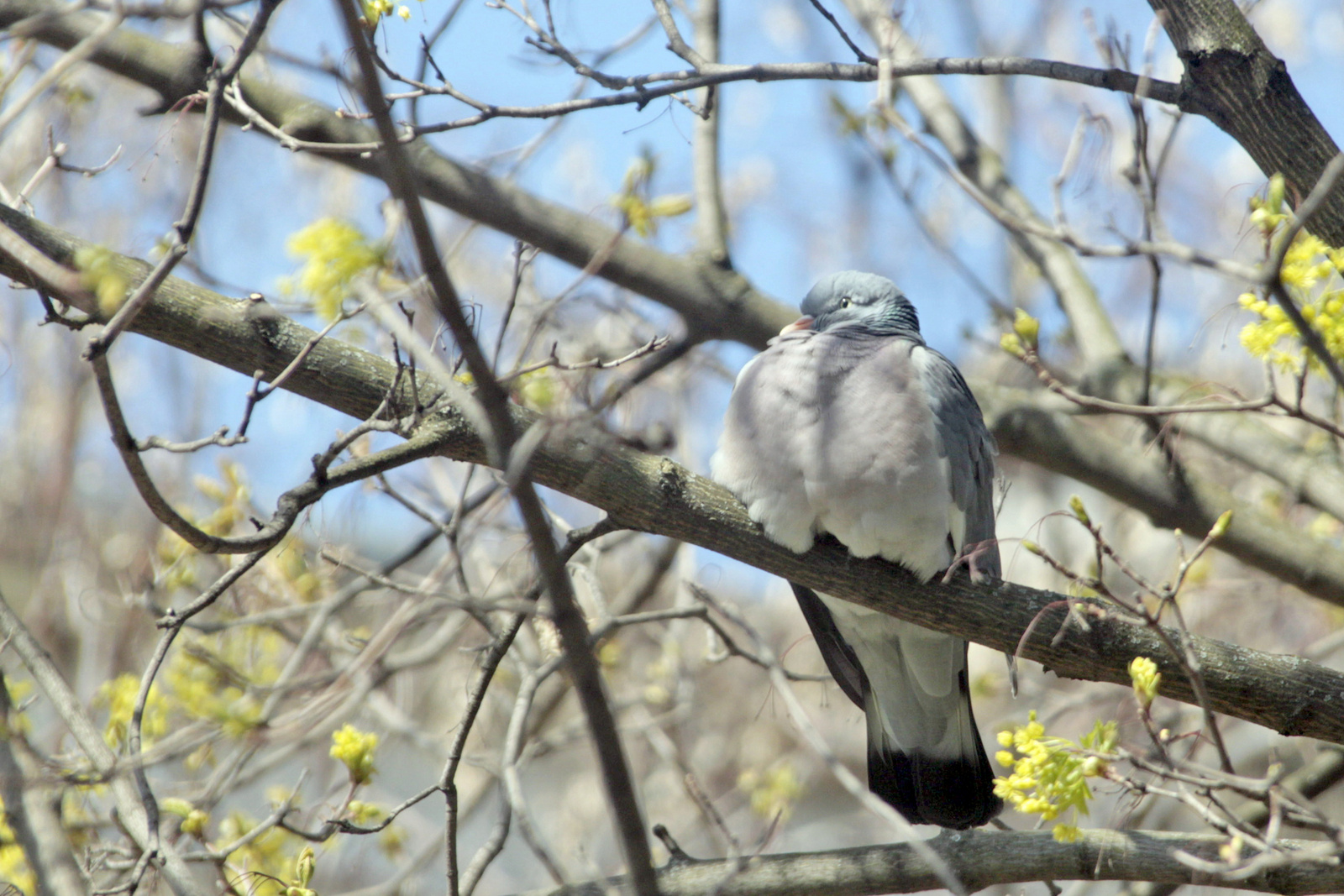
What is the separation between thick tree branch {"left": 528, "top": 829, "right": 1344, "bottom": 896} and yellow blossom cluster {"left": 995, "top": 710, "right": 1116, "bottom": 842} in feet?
1.92

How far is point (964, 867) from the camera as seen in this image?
2.77 meters

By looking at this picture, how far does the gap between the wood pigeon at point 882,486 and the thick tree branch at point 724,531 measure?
0.34ft

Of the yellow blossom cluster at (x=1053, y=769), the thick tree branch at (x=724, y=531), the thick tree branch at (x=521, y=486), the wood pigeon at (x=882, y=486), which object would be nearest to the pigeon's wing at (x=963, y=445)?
the wood pigeon at (x=882, y=486)

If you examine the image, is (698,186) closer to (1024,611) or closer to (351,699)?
(1024,611)

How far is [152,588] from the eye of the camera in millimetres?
3365

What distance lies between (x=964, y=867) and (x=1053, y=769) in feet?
2.52

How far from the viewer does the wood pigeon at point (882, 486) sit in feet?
10.0

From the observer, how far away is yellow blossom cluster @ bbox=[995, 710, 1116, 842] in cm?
209

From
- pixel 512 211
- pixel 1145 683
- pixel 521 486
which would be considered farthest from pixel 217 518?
pixel 1145 683

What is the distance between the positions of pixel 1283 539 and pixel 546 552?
315 centimetres

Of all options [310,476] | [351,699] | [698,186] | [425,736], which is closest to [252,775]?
[425,736]

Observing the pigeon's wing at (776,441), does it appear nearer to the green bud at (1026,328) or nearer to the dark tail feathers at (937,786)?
the green bud at (1026,328)

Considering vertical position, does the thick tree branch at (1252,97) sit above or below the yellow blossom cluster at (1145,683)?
above

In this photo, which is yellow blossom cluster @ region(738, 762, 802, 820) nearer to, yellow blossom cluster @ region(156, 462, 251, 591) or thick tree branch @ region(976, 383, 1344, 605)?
thick tree branch @ region(976, 383, 1344, 605)
